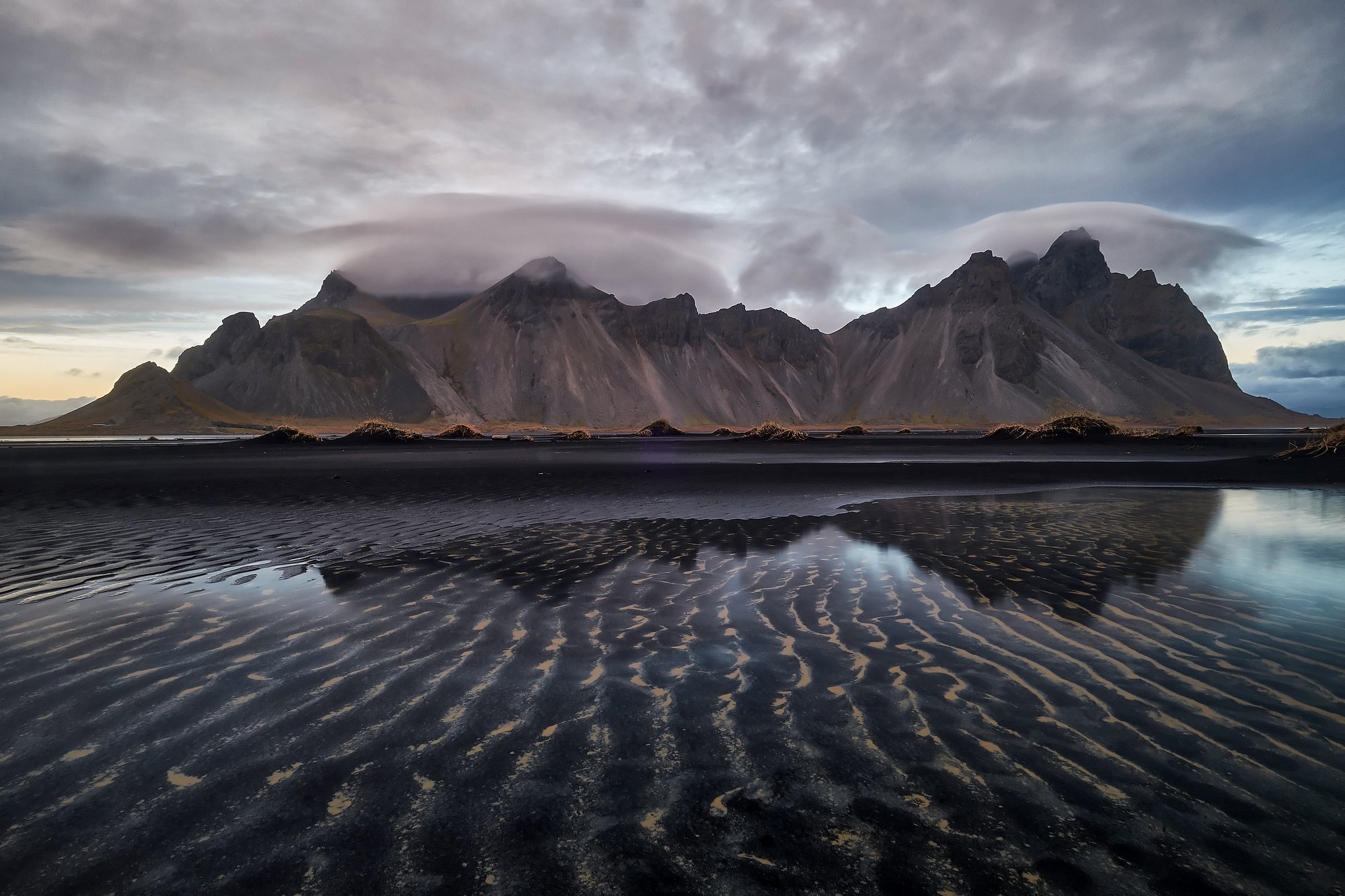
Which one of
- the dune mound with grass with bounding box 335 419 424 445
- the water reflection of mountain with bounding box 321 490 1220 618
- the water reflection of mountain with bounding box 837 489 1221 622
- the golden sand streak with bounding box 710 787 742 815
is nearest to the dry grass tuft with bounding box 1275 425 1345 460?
the water reflection of mountain with bounding box 837 489 1221 622

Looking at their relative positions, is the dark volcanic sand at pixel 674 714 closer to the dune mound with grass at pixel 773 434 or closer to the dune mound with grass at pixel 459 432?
the dune mound with grass at pixel 773 434

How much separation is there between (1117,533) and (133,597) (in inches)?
670

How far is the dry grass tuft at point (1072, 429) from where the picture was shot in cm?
5872

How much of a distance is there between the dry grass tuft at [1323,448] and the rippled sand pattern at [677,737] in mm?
31863

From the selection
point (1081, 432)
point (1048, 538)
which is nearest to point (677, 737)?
point (1048, 538)

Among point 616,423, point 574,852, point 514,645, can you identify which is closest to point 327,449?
point 514,645

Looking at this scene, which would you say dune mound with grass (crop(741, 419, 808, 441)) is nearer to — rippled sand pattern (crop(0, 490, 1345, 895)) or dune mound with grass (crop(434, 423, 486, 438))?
dune mound with grass (crop(434, 423, 486, 438))

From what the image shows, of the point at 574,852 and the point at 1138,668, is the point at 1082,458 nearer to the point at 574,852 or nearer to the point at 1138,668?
the point at 1138,668

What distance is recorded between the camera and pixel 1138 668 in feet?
19.6

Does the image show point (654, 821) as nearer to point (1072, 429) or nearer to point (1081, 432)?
point (1081, 432)

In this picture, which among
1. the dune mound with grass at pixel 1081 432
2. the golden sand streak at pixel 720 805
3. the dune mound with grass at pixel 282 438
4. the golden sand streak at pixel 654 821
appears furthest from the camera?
the dune mound with grass at pixel 282 438

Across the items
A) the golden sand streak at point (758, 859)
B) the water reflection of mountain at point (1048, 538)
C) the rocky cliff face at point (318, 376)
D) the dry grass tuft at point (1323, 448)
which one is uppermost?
the rocky cliff face at point (318, 376)

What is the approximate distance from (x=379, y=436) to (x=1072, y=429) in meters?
69.4

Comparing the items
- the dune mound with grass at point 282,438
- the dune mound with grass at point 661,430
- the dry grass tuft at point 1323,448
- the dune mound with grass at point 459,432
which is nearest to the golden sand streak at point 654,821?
the dry grass tuft at point 1323,448
